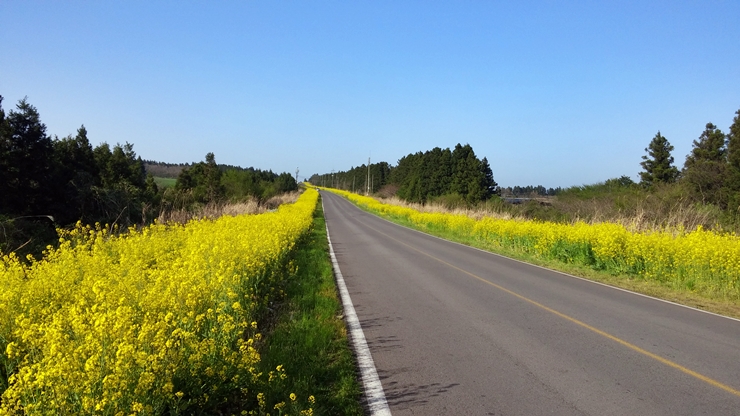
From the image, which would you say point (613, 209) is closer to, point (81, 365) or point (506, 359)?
point (506, 359)

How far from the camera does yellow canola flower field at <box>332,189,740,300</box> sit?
1052cm

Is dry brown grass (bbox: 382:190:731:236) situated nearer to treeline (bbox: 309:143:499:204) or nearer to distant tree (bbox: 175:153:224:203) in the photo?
treeline (bbox: 309:143:499:204)

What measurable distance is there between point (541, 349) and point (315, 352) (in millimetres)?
2984

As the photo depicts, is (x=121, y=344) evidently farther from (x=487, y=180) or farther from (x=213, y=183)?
(x=487, y=180)

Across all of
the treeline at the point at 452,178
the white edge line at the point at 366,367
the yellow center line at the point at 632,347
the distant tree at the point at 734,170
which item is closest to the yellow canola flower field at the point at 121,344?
the white edge line at the point at 366,367

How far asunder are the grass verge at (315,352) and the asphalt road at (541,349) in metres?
0.41

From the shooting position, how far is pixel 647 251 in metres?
12.5

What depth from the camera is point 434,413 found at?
407cm

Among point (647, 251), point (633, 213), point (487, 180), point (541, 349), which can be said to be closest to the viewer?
point (541, 349)

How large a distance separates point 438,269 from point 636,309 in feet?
17.4

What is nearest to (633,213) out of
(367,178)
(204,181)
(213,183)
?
(213,183)

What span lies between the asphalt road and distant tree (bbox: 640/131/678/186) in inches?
1597

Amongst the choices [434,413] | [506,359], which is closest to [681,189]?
[506,359]

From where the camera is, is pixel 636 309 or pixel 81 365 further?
pixel 636 309
